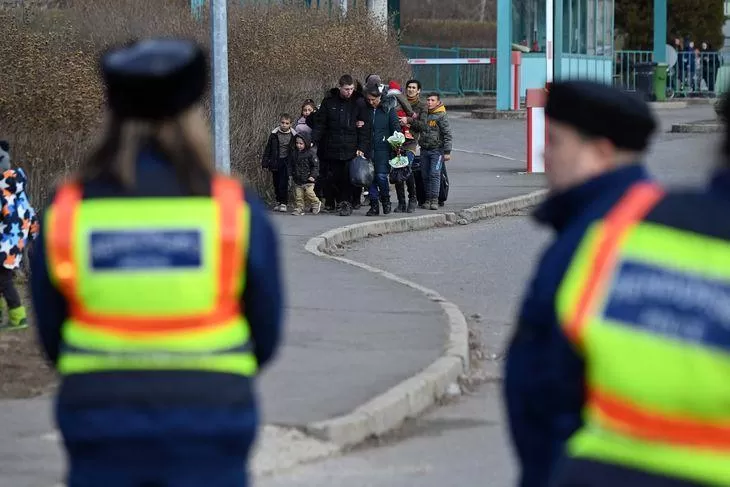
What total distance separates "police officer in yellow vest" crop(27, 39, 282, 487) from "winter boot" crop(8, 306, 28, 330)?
735 cm

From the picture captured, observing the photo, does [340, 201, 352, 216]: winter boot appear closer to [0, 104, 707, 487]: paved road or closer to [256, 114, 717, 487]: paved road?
[256, 114, 717, 487]: paved road

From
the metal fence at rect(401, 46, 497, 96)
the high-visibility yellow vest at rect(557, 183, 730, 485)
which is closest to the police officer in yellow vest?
the high-visibility yellow vest at rect(557, 183, 730, 485)

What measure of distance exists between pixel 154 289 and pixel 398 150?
50.1ft

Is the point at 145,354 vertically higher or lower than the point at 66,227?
lower

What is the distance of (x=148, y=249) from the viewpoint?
3.26 metres

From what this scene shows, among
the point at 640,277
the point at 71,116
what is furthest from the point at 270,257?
the point at 71,116

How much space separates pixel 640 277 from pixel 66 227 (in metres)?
1.30

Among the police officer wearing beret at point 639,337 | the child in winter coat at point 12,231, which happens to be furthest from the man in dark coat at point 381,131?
the police officer wearing beret at point 639,337

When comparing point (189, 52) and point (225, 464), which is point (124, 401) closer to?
point (225, 464)

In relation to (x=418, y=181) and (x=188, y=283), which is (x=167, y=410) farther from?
(x=418, y=181)

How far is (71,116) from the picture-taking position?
15.0 meters

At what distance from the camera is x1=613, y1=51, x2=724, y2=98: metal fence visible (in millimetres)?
45938

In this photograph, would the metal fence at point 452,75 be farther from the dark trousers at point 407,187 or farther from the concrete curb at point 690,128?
the dark trousers at point 407,187

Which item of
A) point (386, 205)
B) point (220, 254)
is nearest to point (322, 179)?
point (386, 205)
